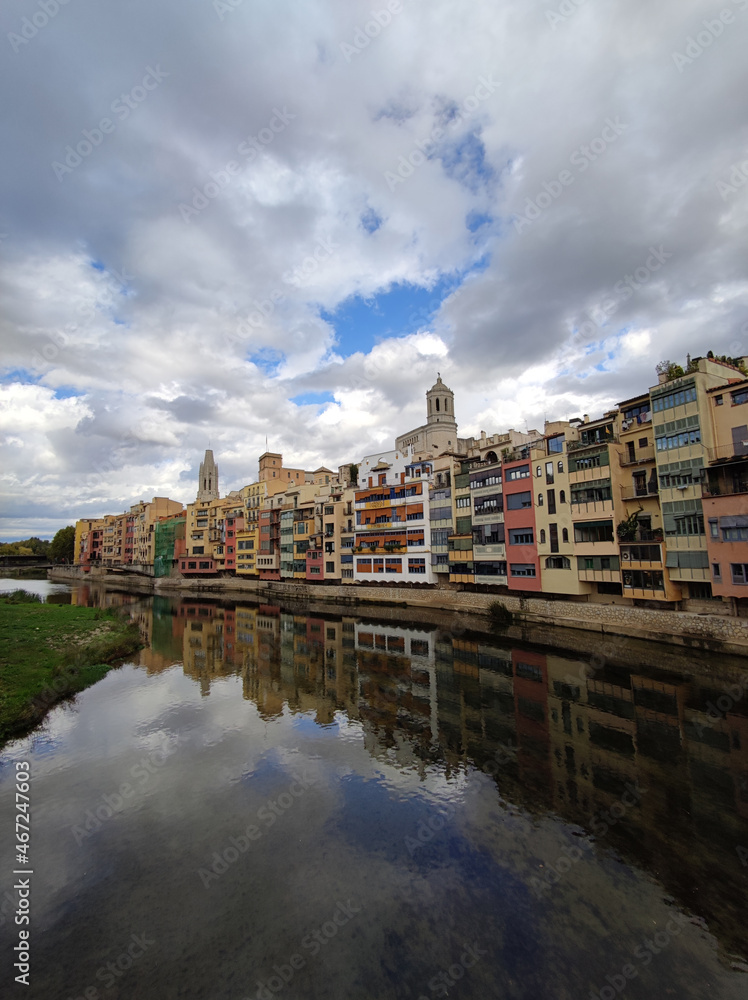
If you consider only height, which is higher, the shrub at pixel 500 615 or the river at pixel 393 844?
the shrub at pixel 500 615

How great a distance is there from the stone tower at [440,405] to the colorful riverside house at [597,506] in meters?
73.2

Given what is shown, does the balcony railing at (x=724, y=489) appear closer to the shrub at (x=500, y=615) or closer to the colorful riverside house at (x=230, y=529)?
the shrub at (x=500, y=615)

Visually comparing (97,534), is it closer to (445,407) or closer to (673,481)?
(445,407)

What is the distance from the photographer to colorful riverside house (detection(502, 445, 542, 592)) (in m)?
43.8

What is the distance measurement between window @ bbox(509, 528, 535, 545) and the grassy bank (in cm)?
3576

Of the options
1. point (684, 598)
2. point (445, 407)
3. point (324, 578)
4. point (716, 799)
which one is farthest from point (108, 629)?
point (445, 407)

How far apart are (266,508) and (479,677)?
62811 millimetres

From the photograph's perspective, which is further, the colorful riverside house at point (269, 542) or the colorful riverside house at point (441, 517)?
the colorful riverside house at point (269, 542)

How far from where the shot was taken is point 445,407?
114m

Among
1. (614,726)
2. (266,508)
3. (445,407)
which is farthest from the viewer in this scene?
(445,407)

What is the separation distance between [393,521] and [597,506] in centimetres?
2886

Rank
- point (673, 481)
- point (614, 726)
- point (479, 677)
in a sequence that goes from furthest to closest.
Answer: point (673, 481)
point (479, 677)
point (614, 726)

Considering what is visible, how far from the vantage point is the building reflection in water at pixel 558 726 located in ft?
41.1

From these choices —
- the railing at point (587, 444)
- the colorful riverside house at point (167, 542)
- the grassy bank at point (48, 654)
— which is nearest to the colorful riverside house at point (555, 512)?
the railing at point (587, 444)
